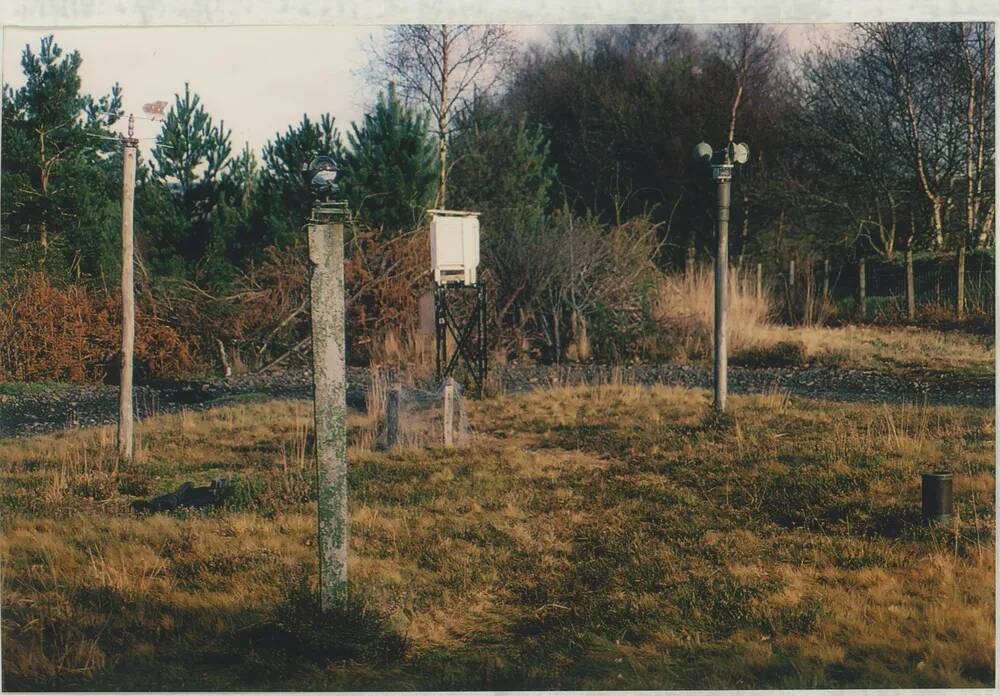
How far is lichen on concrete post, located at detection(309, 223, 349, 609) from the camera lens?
366 cm

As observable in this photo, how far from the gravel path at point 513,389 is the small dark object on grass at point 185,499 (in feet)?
12.4

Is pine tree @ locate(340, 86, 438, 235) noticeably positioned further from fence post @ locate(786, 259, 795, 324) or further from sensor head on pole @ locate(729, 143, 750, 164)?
sensor head on pole @ locate(729, 143, 750, 164)

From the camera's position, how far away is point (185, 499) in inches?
247

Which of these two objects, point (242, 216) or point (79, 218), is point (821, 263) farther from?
point (79, 218)

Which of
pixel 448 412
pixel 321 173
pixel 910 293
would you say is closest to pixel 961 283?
pixel 910 293

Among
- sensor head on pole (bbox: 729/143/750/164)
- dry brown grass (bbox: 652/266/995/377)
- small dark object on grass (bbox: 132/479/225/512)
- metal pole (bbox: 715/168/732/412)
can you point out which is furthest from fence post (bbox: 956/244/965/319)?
small dark object on grass (bbox: 132/479/225/512)

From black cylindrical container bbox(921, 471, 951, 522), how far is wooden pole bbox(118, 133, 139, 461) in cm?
528

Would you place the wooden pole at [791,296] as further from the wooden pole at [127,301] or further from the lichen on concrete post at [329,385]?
the lichen on concrete post at [329,385]

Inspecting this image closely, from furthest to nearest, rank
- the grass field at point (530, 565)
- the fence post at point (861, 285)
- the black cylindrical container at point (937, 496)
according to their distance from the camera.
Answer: the fence post at point (861, 285) < the black cylindrical container at point (937, 496) < the grass field at point (530, 565)

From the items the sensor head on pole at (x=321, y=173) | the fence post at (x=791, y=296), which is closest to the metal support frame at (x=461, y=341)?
the fence post at (x=791, y=296)

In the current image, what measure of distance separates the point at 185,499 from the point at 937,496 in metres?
4.57

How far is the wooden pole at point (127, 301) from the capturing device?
657cm

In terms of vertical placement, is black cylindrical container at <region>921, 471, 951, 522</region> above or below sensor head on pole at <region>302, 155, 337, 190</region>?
below

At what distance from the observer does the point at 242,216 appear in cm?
1523
